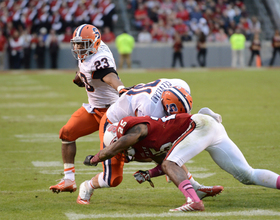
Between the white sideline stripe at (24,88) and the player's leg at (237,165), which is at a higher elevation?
the player's leg at (237,165)

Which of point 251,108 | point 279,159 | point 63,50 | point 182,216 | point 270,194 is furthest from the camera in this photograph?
point 63,50

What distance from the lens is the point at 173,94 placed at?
3777 mm

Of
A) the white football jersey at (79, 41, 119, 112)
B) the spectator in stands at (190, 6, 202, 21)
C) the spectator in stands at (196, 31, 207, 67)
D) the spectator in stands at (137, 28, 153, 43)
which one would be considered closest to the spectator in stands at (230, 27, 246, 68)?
the spectator in stands at (196, 31, 207, 67)

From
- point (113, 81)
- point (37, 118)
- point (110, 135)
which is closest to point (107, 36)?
point (37, 118)

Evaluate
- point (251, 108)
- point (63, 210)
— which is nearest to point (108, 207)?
point (63, 210)

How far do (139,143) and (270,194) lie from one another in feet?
4.21

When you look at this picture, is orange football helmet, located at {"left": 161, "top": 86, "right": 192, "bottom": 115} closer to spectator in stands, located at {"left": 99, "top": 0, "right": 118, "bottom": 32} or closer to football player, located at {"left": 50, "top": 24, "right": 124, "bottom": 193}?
football player, located at {"left": 50, "top": 24, "right": 124, "bottom": 193}

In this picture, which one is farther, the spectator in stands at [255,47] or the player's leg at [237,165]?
the spectator in stands at [255,47]

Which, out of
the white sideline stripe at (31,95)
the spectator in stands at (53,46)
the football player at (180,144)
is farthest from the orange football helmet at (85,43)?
the spectator in stands at (53,46)

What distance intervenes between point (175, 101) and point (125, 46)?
48.9ft

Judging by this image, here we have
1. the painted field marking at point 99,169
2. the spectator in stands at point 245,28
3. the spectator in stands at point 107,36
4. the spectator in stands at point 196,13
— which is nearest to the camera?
the painted field marking at point 99,169

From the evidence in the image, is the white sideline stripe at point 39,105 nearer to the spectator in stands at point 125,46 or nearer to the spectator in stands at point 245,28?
the spectator in stands at point 125,46

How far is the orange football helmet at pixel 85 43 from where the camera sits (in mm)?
4465

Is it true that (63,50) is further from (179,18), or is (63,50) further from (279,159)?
(279,159)
